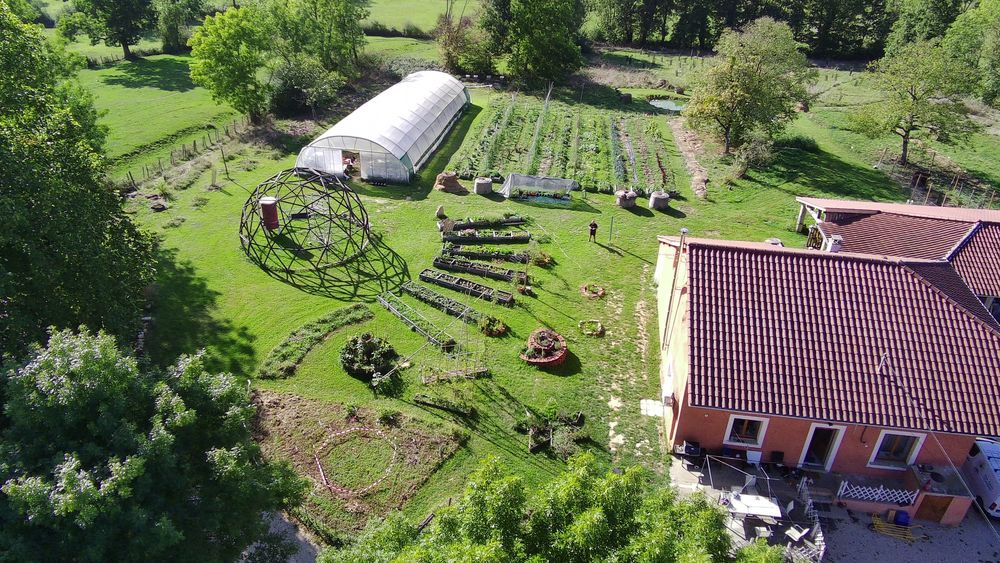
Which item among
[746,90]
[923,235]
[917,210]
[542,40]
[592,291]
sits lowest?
[592,291]

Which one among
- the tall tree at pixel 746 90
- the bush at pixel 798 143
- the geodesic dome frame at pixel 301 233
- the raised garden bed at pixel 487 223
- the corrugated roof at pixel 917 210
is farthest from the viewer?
the bush at pixel 798 143

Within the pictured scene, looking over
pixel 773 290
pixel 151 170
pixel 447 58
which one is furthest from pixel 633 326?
pixel 447 58

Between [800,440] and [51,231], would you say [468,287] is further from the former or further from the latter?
[51,231]

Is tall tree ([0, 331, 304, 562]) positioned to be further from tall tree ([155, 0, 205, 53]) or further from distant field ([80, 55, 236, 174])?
tall tree ([155, 0, 205, 53])

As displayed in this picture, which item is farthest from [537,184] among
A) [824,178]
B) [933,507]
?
[933,507]

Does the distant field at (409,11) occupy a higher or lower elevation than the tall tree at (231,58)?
higher

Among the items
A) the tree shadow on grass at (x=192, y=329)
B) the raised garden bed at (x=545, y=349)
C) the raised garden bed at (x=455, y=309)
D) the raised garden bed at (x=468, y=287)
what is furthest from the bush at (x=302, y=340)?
the raised garden bed at (x=545, y=349)

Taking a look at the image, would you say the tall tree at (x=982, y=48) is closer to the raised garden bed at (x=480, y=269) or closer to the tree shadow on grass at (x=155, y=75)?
the raised garden bed at (x=480, y=269)
